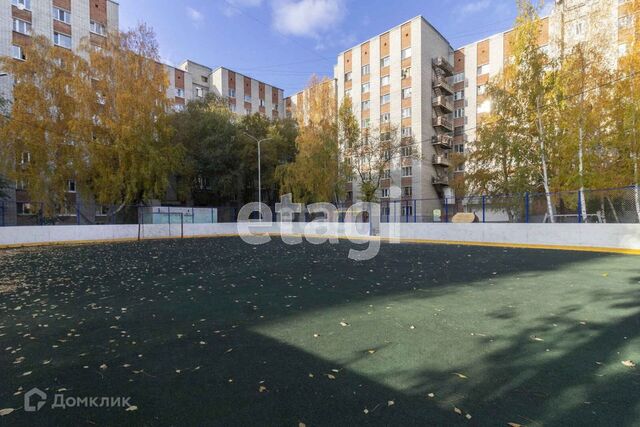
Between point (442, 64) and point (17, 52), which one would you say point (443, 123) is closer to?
point (442, 64)

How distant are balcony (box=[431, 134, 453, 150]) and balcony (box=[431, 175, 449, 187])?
409cm

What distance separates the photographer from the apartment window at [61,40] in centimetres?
3072

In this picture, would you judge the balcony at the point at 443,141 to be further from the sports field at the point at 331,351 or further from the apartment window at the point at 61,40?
the apartment window at the point at 61,40

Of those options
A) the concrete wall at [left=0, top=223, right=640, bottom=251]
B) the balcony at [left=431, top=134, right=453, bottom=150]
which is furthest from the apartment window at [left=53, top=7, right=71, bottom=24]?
the balcony at [left=431, top=134, right=453, bottom=150]

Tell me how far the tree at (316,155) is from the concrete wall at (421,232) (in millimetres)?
4879

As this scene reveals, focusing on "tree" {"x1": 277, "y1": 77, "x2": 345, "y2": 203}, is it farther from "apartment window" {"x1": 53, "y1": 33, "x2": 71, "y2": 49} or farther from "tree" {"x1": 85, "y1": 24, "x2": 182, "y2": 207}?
"apartment window" {"x1": 53, "y1": 33, "x2": 71, "y2": 49}

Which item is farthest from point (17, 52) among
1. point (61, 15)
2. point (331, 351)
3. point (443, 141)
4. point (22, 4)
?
point (443, 141)

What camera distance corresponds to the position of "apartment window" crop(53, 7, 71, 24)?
3059 cm

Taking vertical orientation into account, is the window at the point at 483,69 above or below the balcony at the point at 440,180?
above

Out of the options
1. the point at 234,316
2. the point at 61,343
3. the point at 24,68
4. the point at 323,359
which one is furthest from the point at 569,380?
the point at 24,68

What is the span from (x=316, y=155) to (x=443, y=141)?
2020 cm

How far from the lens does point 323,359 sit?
342 cm

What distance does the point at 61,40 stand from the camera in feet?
102

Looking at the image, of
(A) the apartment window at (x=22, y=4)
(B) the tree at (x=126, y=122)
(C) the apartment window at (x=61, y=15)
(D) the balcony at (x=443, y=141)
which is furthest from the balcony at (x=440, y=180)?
(A) the apartment window at (x=22, y=4)
